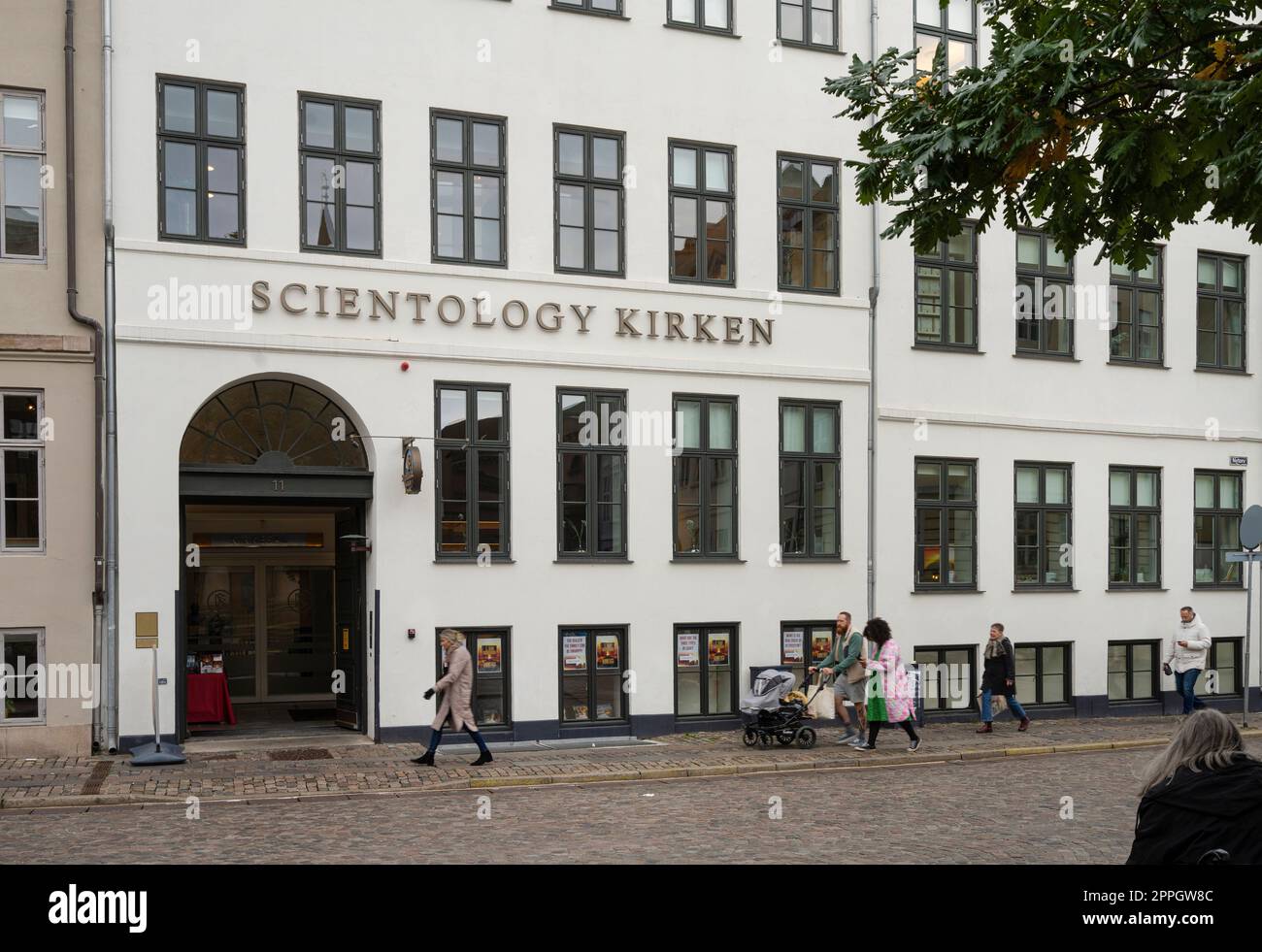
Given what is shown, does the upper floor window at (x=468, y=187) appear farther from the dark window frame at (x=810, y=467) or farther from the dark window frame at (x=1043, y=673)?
the dark window frame at (x=1043, y=673)

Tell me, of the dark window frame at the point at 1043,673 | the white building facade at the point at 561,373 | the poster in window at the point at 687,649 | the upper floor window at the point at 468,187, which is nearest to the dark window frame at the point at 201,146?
the white building facade at the point at 561,373

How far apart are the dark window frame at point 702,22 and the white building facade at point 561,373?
0.05 meters

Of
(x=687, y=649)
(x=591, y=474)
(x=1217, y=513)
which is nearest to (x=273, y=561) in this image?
(x=591, y=474)

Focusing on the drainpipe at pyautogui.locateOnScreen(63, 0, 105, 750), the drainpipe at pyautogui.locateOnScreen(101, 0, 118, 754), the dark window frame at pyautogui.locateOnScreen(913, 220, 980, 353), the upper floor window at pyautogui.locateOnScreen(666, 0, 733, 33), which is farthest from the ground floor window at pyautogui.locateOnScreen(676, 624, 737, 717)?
the upper floor window at pyautogui.locateOnScreen(666, 0, 733, 33)

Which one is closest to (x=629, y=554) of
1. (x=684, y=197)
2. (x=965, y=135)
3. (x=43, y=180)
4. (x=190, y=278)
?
(x=684, y=197)

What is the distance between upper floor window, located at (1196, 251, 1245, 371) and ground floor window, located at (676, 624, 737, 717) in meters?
11.1

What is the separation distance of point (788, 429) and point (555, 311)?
4202 millimetres

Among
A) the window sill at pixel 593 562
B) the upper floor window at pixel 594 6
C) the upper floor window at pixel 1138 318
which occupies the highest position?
the upper floor window at pixel 594 6

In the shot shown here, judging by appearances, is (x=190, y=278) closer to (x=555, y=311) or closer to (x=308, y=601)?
(x=555, y=311)

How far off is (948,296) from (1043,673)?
660 centimetres

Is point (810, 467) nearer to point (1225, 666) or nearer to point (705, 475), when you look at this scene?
point (705, 475)

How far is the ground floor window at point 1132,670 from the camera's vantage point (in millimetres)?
24344

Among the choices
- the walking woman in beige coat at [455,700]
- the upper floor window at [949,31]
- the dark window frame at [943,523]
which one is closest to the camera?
the walking woman in beige coat at [455,700]

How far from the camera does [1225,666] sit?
25.6 m
